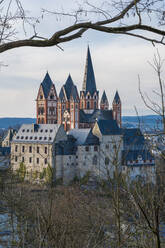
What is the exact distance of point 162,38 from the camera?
359cm

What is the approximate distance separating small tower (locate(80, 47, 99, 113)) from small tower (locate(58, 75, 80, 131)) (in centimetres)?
362

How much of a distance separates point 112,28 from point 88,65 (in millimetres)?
61002

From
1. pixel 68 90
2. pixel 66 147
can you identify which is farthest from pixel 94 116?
pixel 66 147

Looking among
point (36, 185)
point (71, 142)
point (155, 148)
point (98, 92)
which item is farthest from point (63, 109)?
point (155, 148)

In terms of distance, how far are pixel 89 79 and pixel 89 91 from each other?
2.16 m

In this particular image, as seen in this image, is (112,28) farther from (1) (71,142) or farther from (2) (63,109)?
(2) (63,109)

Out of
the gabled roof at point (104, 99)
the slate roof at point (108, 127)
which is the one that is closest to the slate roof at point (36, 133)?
the slate roof at point (108, 127)

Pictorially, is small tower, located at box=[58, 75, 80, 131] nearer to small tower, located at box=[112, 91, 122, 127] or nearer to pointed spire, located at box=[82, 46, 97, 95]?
pointed spire, located at box=[82, 46, 97, 95]

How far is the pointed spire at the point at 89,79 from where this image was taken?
63.6 metres

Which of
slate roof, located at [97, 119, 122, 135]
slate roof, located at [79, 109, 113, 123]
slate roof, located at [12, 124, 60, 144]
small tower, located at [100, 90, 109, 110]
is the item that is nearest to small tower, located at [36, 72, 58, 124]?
slate roof, located at [79, 109, 113, 123]

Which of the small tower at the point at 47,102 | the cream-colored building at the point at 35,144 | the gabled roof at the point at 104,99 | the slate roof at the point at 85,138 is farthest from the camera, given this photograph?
the gabled roof at the point at 104,99

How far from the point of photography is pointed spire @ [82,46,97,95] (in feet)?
209

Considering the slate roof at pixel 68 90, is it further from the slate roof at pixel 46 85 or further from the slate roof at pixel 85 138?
the slate roof at pixel 85 138

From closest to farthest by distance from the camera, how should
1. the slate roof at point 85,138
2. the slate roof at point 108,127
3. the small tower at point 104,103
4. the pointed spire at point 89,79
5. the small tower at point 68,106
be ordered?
the slate roof at point 85,138 → the slate roof at point 108,127 → the small tower at point 68,106 → the pointed spire at point 89,79 → the small tower at point 104,103
